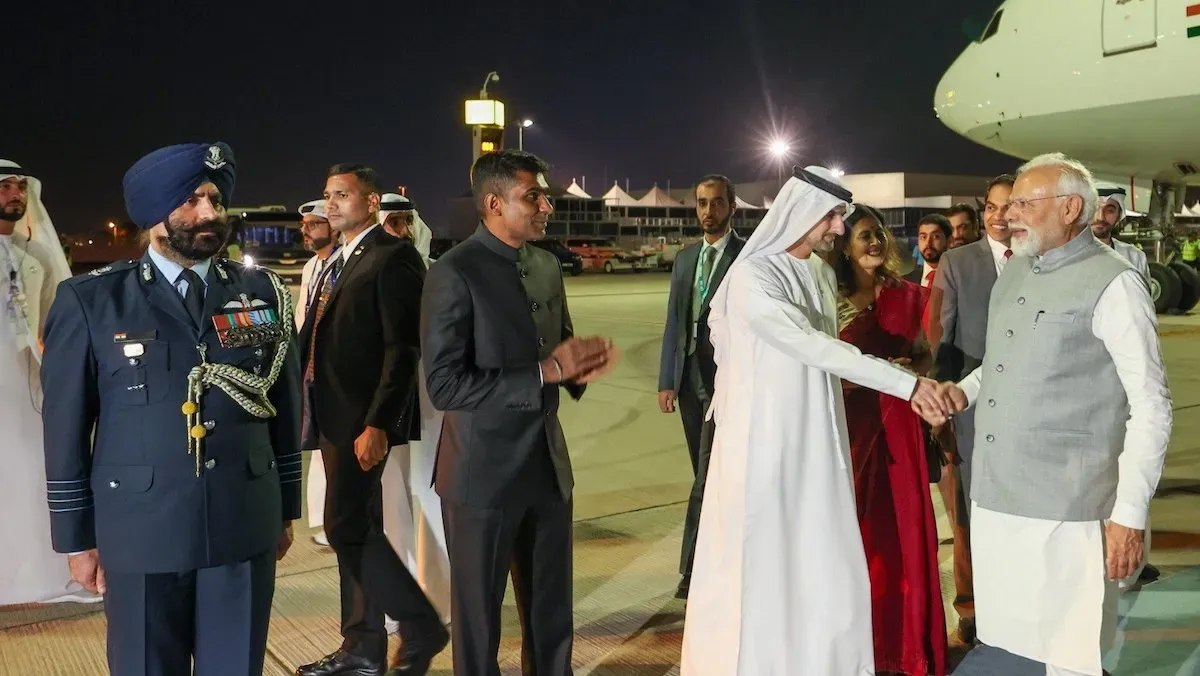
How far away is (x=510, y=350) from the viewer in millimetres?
Result: 3037

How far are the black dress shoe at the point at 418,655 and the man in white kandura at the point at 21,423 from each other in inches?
75.3

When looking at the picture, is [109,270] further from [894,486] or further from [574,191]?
[574,191]

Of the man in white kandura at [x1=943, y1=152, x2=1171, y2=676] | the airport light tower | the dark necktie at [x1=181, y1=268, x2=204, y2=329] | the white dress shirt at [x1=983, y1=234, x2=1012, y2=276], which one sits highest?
the airport light tower

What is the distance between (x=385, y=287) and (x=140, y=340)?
1447 mm

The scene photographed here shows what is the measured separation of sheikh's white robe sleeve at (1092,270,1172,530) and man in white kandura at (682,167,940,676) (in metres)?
0.58

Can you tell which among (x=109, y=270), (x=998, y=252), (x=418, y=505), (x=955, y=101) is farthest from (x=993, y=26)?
(x=109, y=270)

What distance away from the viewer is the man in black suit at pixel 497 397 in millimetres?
2930

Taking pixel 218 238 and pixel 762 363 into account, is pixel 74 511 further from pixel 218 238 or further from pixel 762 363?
pixel 762 363

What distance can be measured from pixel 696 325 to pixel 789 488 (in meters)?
1.71

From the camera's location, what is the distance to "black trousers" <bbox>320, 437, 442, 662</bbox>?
3.68m

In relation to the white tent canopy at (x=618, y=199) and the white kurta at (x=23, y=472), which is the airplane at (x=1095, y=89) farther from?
the white tent canopy at (x=618, y=199)

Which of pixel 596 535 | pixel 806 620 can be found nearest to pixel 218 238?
pixel 806 620

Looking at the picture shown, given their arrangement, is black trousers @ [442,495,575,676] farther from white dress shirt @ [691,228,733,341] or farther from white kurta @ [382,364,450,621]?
white dress shirt @ [691,228,733,341]

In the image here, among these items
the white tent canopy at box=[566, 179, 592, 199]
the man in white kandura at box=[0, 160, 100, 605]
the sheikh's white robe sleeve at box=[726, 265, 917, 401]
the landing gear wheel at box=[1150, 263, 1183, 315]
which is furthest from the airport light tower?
the white tent canopy at box=[566, 179, 592, 199]
